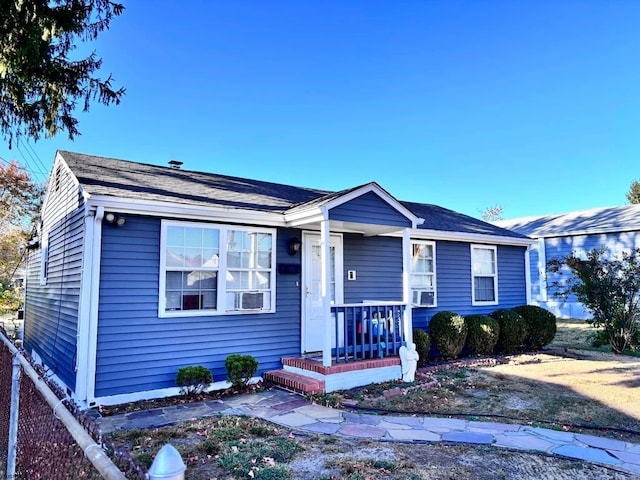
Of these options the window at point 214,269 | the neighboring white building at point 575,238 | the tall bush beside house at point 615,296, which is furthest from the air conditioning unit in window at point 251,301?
the neighboring white building at point 575,238

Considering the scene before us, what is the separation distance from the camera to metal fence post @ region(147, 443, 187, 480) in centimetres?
110

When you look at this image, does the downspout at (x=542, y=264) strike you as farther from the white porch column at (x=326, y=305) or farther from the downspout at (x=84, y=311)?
the downspout at (x=84, y=311)

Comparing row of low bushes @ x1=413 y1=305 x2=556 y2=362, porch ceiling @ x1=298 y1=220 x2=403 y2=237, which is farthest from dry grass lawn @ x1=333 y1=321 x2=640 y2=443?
porch ceiling @ x1=298 y1=220 x2=403 y2=237

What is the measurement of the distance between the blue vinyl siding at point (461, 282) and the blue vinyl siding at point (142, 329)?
14.6 feet

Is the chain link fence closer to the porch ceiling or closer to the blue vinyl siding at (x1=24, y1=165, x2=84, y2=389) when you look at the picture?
the blue vinyl siding at (x1=24, y1=165, x2=84, y2=389)

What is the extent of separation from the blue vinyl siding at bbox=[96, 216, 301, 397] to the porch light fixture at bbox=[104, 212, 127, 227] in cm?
9

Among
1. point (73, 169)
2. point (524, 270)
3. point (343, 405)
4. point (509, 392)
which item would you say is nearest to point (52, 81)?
point (73, 169)

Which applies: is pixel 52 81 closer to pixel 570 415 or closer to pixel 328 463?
pixel 328 463

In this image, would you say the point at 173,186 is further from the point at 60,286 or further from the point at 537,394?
the point at 537,394

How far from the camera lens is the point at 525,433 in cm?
437

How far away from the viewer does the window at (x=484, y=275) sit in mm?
9992

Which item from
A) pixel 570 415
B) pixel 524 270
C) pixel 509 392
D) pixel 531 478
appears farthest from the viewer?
pixel 524 270

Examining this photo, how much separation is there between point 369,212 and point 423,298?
316cm

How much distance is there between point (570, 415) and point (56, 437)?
544 cm
